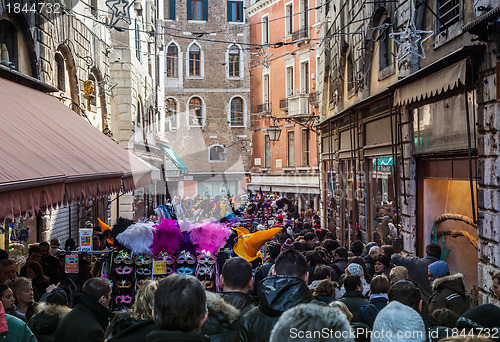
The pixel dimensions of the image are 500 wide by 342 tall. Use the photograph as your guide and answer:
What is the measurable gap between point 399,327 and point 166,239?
15.1 ft

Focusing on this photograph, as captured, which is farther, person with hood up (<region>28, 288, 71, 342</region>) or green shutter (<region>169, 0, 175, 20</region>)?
green shutter (<region>169, 0, 175, 20</region>)

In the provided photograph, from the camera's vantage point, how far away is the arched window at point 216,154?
44544 millimetres

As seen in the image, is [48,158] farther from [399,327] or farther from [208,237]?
[399,327]

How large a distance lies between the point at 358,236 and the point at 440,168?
233 inches

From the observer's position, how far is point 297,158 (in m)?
32.2

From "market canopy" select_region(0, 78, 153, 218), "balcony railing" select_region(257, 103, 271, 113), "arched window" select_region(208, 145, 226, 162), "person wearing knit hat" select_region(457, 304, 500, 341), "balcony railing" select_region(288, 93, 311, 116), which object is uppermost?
"balcony railing" select_region(257, 103, 271, 113)

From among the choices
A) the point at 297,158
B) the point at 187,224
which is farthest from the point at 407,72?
the point at 297,158

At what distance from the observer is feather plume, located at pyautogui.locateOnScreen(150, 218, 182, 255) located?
7.68 metres

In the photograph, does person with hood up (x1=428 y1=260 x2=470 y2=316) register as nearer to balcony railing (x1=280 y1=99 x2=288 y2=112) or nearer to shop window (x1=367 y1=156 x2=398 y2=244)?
shop window (x1=367 y1=156 x2=398 y2=244)

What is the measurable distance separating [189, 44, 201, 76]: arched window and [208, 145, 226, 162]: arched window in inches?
220

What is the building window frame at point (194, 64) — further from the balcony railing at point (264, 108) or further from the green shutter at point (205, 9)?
the balcony railing at point (264, 108)

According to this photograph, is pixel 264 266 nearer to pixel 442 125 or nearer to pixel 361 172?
pixel 442 125

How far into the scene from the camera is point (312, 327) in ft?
8.29

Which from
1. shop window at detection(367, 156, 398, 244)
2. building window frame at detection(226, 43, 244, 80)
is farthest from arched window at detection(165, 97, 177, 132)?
shop window at detection(367, 156, 398, 244)
